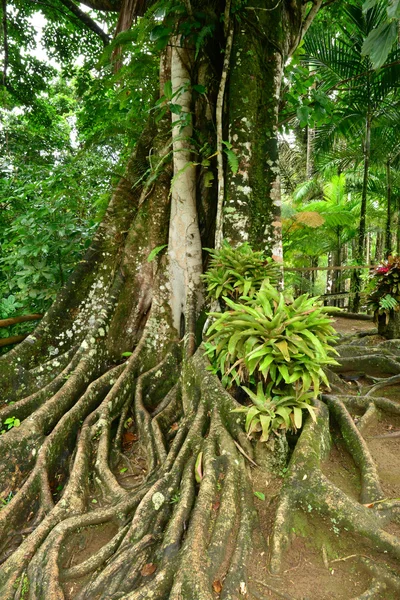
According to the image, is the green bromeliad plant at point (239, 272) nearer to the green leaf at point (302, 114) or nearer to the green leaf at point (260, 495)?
the green leaf at point (260, 495)

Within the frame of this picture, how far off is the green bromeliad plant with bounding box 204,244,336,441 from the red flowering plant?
150 inches

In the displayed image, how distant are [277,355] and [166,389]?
6.03ft

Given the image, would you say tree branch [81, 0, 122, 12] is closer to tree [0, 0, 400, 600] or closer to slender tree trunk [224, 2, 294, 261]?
tree [0, 0, 400, 600]

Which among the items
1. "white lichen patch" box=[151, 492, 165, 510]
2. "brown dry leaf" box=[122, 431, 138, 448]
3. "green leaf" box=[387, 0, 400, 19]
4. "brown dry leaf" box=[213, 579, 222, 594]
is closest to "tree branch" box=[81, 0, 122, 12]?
"green leaf" box=[387, 0, 400, 19]

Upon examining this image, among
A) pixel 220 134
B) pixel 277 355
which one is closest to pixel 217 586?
pixel 277 355

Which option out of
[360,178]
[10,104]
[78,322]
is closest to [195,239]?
[78,322]

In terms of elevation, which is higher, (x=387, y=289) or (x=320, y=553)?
(x=387, y=289)

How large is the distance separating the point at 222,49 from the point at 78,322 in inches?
145

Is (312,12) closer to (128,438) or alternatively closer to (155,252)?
(155,252)

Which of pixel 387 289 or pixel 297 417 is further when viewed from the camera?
pixel 387 289

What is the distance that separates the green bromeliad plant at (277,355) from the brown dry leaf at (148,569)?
1.02 meters

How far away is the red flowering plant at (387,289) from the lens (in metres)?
5.84

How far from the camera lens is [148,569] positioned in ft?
7.23

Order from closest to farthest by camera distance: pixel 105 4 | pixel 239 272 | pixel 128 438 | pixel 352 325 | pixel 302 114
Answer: pixel 239 272, pixel 128 438, pixel 302 114, pixel 105 4, pixel 352 325
